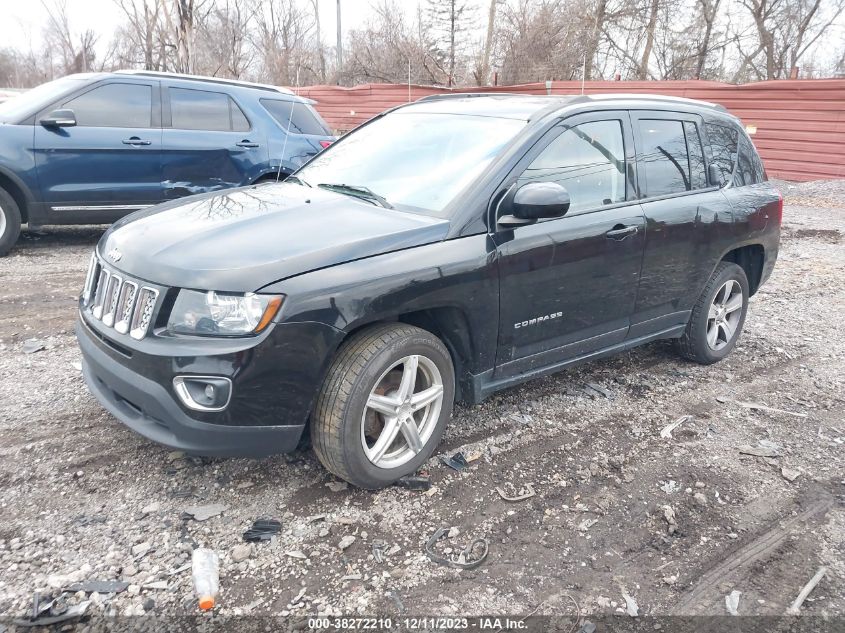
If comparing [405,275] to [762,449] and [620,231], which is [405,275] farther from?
[762,449]

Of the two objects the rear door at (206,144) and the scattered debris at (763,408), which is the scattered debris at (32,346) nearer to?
the rear door at (206,144)

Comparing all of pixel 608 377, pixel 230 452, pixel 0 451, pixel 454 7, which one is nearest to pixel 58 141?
pixel 0 451

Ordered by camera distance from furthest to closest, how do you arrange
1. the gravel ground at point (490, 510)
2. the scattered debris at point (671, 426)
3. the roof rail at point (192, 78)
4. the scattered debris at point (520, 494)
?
the roof rail at point (192, 78), the scattered debris at point (671, 426), the scattered debris at point (520, 494), the gravel ground at point (490, 510)

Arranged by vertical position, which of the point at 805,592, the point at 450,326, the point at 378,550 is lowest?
the point at 805,592

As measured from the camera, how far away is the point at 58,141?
667 cm

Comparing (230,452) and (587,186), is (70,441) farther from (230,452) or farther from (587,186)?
(587,186)

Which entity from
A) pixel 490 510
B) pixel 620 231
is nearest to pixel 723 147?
pixel 620 231

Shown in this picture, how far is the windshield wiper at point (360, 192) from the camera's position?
11.3 feet

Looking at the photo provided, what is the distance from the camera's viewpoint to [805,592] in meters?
2.63

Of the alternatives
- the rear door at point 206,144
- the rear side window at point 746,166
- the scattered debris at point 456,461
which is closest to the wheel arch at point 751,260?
the rear side window at point 746,166

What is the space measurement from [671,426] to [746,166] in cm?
229

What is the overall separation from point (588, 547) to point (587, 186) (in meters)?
2.02

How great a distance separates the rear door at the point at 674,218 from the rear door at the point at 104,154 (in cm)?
544

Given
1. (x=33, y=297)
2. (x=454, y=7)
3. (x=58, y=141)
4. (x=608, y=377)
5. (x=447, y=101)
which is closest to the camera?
(x=447, y=101)
